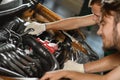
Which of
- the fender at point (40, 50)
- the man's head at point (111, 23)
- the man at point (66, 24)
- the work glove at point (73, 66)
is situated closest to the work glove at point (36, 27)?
the man at point (66, 24)

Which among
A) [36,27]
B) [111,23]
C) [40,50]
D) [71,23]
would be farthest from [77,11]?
[111,23]

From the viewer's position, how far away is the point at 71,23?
2.93m

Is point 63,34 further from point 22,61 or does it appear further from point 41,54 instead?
point 22,61

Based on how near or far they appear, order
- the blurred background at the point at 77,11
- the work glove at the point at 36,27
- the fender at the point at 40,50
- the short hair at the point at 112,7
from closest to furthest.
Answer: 1. the short hair at the point at 112,7
2. the fender at the point at 40,50
3. the work glove at the point at 36,27
4. the blurred background at the point at 77,11

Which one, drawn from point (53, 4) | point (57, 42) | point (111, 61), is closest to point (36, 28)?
point (57, 42)

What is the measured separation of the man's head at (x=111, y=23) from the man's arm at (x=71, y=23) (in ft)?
3.63

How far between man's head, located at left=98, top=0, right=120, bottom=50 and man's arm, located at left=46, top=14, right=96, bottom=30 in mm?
1105

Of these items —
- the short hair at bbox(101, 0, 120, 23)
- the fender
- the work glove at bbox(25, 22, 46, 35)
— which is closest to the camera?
the short hair at bbox(101, 0, 120, 23)

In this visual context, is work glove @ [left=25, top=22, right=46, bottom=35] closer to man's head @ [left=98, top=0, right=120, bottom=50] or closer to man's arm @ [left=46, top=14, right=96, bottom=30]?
man's arm @ [left=46, top=14, right=96, bottom=30]

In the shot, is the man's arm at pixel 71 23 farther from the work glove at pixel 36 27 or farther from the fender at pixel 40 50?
the fender at pixel 40 50

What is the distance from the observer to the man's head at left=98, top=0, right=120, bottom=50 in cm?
165

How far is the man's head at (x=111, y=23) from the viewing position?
1646 mm

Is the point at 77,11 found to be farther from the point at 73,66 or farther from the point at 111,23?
the point at 111,23

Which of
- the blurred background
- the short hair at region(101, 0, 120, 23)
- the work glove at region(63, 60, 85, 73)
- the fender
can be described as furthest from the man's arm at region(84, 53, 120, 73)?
the blurred background
